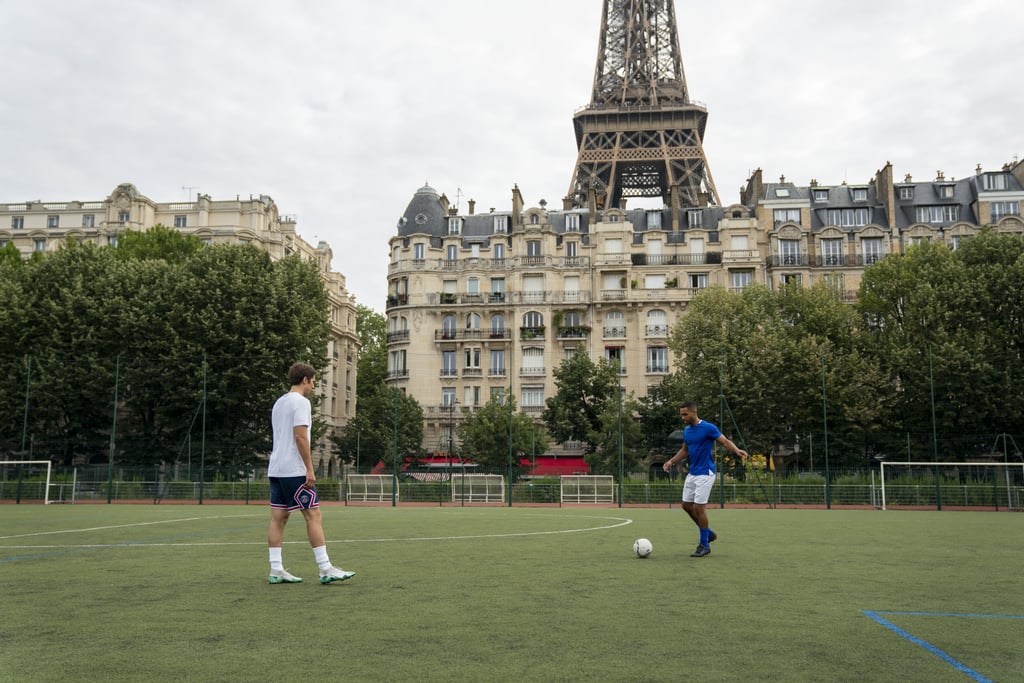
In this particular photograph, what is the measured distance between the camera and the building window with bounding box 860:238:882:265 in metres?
60.5

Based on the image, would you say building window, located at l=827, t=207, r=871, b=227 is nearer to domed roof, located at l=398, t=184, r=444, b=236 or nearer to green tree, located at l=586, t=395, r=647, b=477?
green tree, located at l=586, t=395, r=647, b=477

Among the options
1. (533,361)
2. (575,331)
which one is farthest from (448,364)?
(575,331)

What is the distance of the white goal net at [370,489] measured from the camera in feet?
114

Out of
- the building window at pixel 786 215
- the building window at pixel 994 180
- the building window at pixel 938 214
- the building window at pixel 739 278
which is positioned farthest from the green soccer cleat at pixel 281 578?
the building window at pixel 994 180

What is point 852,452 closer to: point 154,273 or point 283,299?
point 283,299

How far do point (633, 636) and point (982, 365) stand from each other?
39.0 metres

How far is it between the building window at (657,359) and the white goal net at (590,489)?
92.2 ft

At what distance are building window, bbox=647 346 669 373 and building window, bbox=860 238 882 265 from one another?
14.7 metres

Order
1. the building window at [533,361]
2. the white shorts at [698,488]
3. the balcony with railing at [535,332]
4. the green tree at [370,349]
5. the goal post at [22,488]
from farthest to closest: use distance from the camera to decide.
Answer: the green tree at [370,349]
the balcony with railing at [535,332]
the building window at [533,361]
the goal post at [22,488]
the white shorts at [698,488]

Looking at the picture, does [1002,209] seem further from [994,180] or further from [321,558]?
[321,558]

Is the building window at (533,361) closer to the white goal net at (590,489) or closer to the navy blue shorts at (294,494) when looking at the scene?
the white goal net at (590,489)

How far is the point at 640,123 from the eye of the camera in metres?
75.6

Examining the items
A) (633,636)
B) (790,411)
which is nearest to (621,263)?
(790,411)

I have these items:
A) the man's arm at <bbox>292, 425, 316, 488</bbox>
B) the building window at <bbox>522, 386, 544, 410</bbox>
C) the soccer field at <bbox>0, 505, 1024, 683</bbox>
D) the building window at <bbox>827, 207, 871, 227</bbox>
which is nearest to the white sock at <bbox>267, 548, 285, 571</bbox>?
the soccer field at <bbox>0, 505, 1024, 683</bbox>
